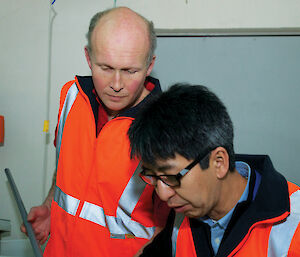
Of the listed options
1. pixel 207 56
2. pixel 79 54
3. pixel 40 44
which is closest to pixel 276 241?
pixel 207 56

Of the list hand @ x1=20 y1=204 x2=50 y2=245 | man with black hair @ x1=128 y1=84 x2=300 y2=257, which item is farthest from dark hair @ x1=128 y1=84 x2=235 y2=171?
hand @ x1=20 y1=204 x2=50 y2=245

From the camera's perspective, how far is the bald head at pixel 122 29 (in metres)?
1.14

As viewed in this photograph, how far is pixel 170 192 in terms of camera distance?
3.05 feet

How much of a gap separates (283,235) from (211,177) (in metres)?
0.22

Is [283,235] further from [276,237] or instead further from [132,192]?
[132,192]

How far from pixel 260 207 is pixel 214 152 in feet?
0.62

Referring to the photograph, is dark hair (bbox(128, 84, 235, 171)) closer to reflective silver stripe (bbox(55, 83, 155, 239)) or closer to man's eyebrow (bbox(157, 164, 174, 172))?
man's eyebrow (bbox(157, 164, 174, 172))

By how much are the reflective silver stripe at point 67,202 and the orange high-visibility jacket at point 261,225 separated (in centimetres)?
44

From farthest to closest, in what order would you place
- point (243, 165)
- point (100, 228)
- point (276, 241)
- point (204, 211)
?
point (100, 228)
point (243, 165)
point (204, 211)
point (276, 241)

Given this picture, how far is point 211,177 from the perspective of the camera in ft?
3.00

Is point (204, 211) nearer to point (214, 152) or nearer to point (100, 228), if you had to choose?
point (214, 152)

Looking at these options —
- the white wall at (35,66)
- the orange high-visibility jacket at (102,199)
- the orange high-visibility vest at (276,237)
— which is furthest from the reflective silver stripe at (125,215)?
the white wall at (35,66)

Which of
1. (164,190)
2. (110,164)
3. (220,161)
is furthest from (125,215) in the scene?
(220,161)

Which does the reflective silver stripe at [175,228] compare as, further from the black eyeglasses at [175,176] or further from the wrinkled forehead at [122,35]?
the wrinkled forehead at [122,35]
